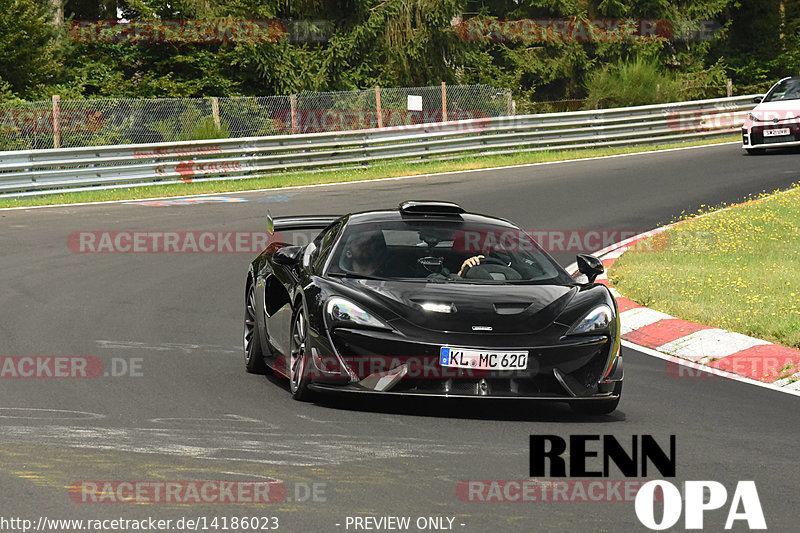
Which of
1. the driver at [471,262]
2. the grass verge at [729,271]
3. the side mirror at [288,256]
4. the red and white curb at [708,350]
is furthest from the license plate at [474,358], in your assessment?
the grass verge at [729,271]

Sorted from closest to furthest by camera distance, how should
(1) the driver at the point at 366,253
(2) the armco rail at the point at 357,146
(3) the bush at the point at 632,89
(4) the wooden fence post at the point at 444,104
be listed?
(1) the driver at the point at 366,253 → (2) the armco rail at the point at 357,146 → (4) the wooden fence post at the point at 444,104 → (3) the bush at the point at 632,89

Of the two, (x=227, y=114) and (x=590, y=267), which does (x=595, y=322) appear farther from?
(x=227, y=114)

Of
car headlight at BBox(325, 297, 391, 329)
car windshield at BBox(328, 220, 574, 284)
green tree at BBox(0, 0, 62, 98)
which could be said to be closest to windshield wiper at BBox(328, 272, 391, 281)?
car windshield at BBox(328, 220, 574, 284)

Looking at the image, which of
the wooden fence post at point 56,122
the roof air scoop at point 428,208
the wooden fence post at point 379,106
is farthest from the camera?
the wooden fence post at point 379,106

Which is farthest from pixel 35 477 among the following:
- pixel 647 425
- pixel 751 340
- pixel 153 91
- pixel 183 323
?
pixel 153 91

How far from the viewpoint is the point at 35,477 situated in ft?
19.6

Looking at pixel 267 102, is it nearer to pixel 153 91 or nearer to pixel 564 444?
pixel 153 91

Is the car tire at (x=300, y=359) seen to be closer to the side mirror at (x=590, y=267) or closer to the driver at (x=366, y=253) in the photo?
the driver at (x=366, y=253)

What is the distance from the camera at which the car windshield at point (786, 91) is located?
89.4 ft

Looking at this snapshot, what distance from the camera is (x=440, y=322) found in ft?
25.3

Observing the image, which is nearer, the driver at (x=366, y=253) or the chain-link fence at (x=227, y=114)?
the driver at (x=366, y=253)

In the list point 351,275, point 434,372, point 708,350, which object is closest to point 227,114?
point 708,350

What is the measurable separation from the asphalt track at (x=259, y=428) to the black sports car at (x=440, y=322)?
210 millimetres

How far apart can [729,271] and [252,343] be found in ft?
21.8
